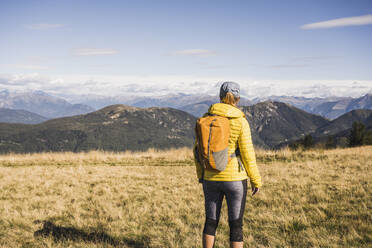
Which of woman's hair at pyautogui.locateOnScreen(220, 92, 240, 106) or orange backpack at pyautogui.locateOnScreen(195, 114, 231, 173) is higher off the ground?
woman's hair at pyautogui.locateOnScreen(220, 92, 240, 106)

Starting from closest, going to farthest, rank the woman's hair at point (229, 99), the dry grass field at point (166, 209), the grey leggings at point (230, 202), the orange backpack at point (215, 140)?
the orange backpack at point (215, 140), the grey leggings at point (230, 202), the woman's hair at point (229, 99), the dry grass field at point (166, 209)

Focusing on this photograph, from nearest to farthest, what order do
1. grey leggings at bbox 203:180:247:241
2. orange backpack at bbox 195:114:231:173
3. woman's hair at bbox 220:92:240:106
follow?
1. orange backpack at bbox 195:114:231:173
2. grey leggings at bbox 203:180:247:241
3. woman's hair at bbox 220:92:240:106

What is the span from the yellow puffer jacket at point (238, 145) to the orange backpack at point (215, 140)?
0.10m

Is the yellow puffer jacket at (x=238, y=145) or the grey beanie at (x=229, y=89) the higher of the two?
the grey beanie at (x=229, y=89)

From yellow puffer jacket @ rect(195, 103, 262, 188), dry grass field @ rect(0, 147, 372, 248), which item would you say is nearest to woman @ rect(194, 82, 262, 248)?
yellow puffer jacket @ rect(195, 103, 262, 188)

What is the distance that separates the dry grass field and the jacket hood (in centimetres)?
323

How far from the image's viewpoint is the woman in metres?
4.25

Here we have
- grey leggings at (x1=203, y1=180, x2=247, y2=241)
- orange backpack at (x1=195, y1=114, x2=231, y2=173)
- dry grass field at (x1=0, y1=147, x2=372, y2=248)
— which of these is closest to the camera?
orange backpack at (x1=195, y1=114, x2=231, y2=173)

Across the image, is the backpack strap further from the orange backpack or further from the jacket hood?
the jacket hood

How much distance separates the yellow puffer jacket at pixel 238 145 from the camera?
4230mm

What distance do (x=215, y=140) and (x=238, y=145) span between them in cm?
42

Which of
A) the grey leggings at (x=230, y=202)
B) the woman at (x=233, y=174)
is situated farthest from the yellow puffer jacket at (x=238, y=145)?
the grey leggings at (x=230, y=202)

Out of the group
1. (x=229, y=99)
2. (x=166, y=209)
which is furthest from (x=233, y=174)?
Answer: (x=166, y=209)

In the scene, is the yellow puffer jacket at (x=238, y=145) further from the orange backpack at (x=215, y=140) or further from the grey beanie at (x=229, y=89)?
the grey beanie at (x=229, y=89)
